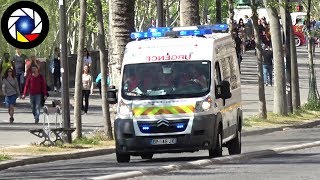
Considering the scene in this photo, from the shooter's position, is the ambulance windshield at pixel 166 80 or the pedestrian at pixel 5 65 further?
the pedestrian at pixel 5 65

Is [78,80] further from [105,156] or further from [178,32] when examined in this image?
[178,32]

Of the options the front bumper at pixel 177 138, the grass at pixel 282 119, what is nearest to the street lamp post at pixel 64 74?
the front bumper at pixel 177 138

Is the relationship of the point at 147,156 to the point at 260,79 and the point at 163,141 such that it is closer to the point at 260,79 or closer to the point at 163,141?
the point at 163,141

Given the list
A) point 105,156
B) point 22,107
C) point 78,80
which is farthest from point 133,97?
point 22,107

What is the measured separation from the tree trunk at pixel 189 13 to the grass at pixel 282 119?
134 inches

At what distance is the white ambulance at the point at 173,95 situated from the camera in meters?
26.0

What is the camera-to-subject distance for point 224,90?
26641 mm

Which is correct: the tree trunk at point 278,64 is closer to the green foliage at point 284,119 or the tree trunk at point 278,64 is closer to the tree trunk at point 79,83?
the green foliage at point 284,119

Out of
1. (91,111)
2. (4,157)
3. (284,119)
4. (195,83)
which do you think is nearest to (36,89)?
(91,111)

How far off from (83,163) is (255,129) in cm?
1236

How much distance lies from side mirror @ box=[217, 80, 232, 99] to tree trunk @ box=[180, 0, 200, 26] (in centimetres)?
1221

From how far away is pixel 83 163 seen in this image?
2708 centimetres

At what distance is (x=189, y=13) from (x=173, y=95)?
12804mm

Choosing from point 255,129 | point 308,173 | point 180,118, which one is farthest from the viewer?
point 255,129
